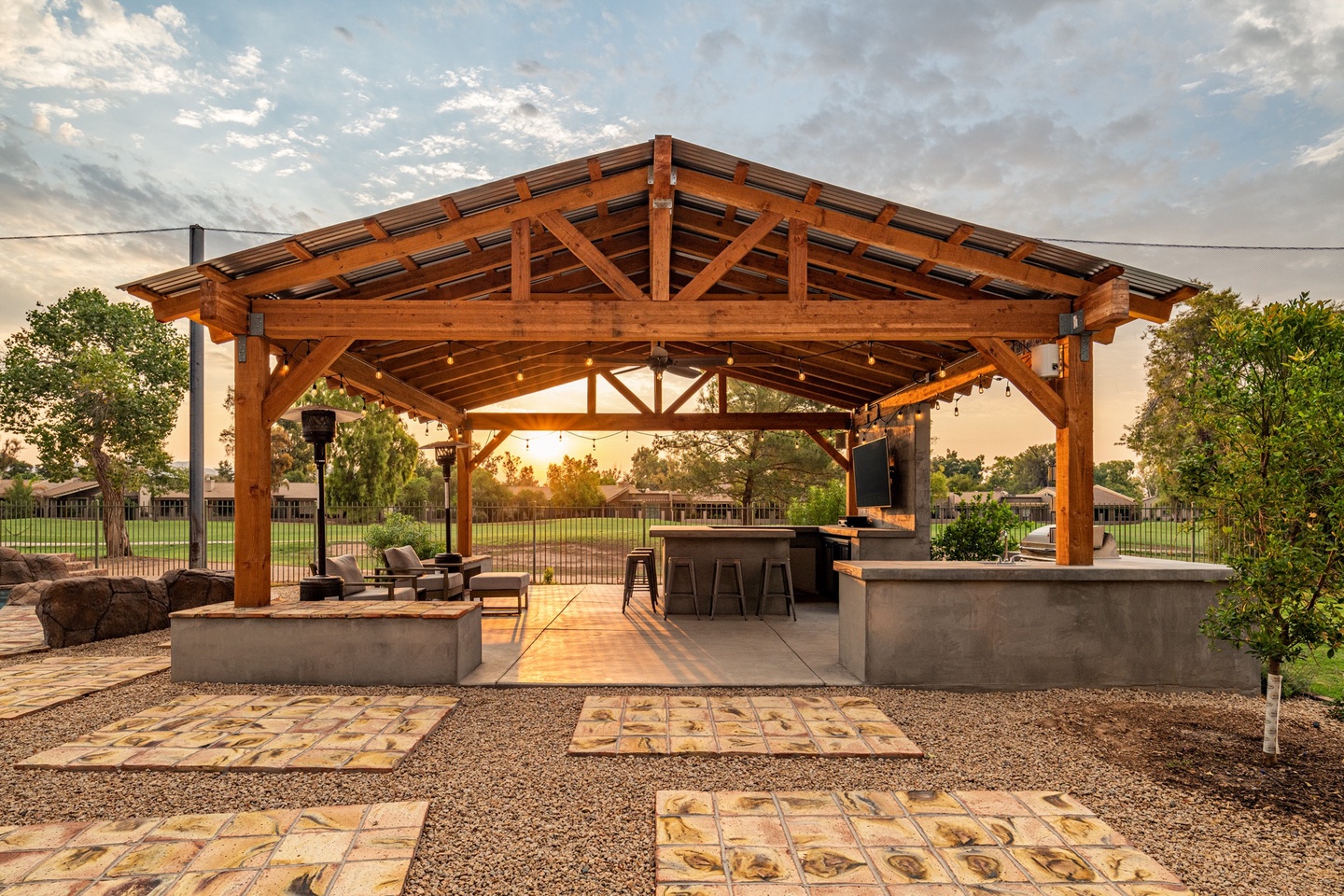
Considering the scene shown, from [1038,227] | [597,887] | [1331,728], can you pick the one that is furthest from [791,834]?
[1038,227]

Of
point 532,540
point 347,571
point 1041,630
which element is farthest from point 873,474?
point 532,540

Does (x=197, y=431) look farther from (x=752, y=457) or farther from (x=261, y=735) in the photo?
(x=752, y=457)

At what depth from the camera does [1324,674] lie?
→ 6070 mm

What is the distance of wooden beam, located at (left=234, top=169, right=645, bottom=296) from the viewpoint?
18.4 ft

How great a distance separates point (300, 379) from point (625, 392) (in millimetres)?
5878

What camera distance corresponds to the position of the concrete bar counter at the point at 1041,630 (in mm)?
5238

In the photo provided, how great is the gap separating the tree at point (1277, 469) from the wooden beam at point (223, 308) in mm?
6487

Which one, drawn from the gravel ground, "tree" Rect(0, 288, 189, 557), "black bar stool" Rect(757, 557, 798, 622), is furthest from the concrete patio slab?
"tree" Rect(0, 288, 189, 557)

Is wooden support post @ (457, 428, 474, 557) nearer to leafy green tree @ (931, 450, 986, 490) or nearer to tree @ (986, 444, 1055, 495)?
tree @ (986, 444, 1055, 495)

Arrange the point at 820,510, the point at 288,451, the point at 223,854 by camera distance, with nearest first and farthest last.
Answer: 1. the point at 223,854
2. the point at 820,510
3. the point at 288,451

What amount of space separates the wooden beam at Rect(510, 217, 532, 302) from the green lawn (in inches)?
256

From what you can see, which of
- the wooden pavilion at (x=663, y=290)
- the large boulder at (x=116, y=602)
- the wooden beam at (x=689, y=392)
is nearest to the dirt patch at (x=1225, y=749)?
the wooden pavilion at (x=663, y=290)

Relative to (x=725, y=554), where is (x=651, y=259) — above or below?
above

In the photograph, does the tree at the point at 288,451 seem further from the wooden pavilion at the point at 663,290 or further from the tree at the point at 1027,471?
the tree at the point at 1027,471
